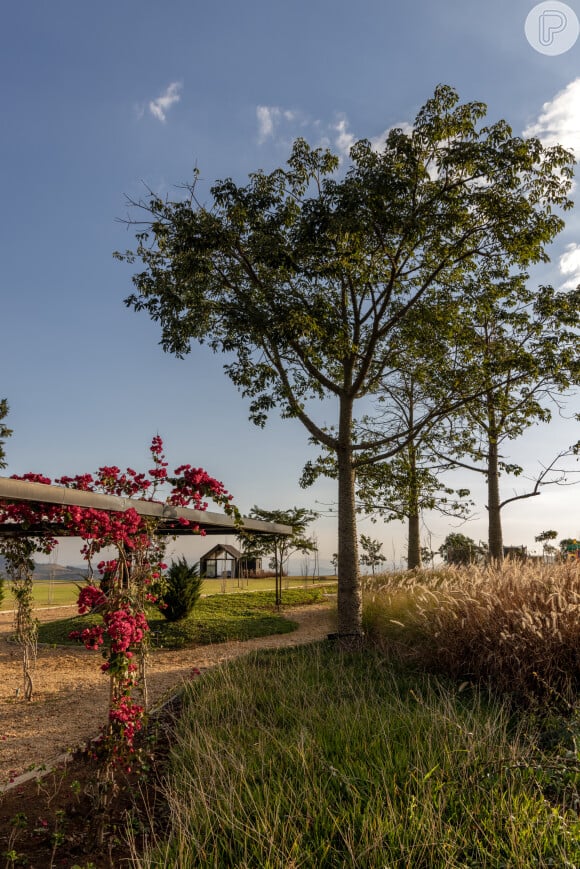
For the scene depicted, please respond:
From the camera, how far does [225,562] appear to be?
39.5 meters

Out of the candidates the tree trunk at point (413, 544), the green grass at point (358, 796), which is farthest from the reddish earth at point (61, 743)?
the tree trunk at point (413, 544)

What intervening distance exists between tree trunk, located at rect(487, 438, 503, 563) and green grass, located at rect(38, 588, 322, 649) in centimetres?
586

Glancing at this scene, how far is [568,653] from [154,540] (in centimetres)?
451

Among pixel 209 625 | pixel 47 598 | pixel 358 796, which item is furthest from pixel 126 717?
pixel 47 598

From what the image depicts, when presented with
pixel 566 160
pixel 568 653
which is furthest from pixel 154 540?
pixel 566 160

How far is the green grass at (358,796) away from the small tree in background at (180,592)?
9.01 metres

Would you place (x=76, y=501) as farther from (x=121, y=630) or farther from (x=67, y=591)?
(x=67, y=591)

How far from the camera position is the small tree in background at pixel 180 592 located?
14.2 meters

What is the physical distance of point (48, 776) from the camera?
16.3 ft

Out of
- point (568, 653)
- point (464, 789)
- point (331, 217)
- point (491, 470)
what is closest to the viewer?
point (464, 789)

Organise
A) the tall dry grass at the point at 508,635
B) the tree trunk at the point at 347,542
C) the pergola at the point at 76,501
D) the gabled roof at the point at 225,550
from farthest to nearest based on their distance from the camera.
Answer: the gabled roof at the point at 225,550, the tree trunk at the point at 347,542, the tall dry grass at the point at 508,635, the pergola at the point at 76,501

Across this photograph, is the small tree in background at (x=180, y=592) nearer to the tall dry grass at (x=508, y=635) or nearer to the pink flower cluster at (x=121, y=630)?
the tall dry grass at (x=508, y=635)

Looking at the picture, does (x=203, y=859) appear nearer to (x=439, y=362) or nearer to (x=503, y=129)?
(x=439, y=362)

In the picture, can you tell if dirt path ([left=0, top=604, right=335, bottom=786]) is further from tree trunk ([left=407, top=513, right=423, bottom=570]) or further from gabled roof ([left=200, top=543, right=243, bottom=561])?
gabled roof ([left=200, top=543, right=243, bottom=561])
